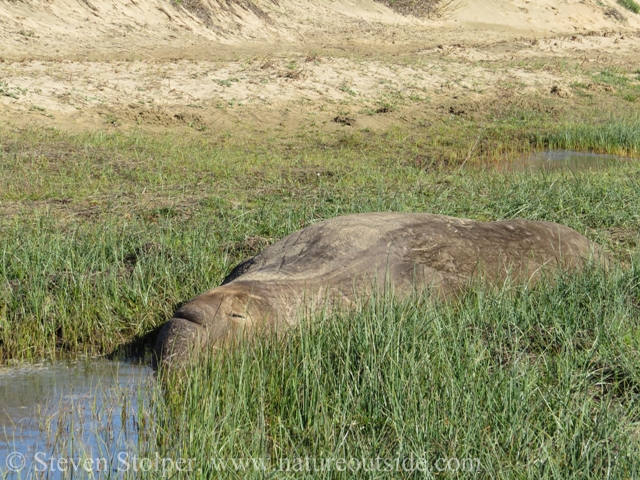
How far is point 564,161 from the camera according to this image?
11.0 metres

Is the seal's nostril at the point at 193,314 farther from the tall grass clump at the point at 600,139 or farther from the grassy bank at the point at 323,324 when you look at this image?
the tall grass clump at the point at 600,139

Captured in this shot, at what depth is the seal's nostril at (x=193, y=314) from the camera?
410 cm

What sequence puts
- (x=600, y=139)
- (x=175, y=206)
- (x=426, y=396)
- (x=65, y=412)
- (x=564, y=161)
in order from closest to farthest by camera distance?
1. (x=426, y=396)
2. (x=65, y=412)
3. (x=175, y=206)
4. (x=564, y=161)
5. (x=600, y=139)

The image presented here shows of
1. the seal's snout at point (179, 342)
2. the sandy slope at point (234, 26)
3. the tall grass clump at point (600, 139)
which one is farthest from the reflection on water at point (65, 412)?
the sandy slope at point (234, 26)

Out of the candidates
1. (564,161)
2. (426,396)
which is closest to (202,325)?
(426,396)

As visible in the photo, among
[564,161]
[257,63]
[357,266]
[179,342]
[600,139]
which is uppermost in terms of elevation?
[357,266]

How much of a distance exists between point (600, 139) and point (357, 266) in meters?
7.94

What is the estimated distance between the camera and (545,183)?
7.80 meters

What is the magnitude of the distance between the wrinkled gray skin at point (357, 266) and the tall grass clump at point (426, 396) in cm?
16

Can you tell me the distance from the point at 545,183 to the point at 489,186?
56 centimetres

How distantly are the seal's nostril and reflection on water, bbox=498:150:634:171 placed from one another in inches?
269

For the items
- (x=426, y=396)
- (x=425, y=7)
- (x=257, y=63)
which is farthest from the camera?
(x=425, y=7)

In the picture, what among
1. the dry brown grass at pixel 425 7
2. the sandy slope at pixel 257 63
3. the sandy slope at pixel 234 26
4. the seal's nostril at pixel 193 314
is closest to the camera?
the seal's nostril at pixel 193 314

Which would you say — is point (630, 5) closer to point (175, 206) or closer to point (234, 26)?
point (234, 26)
